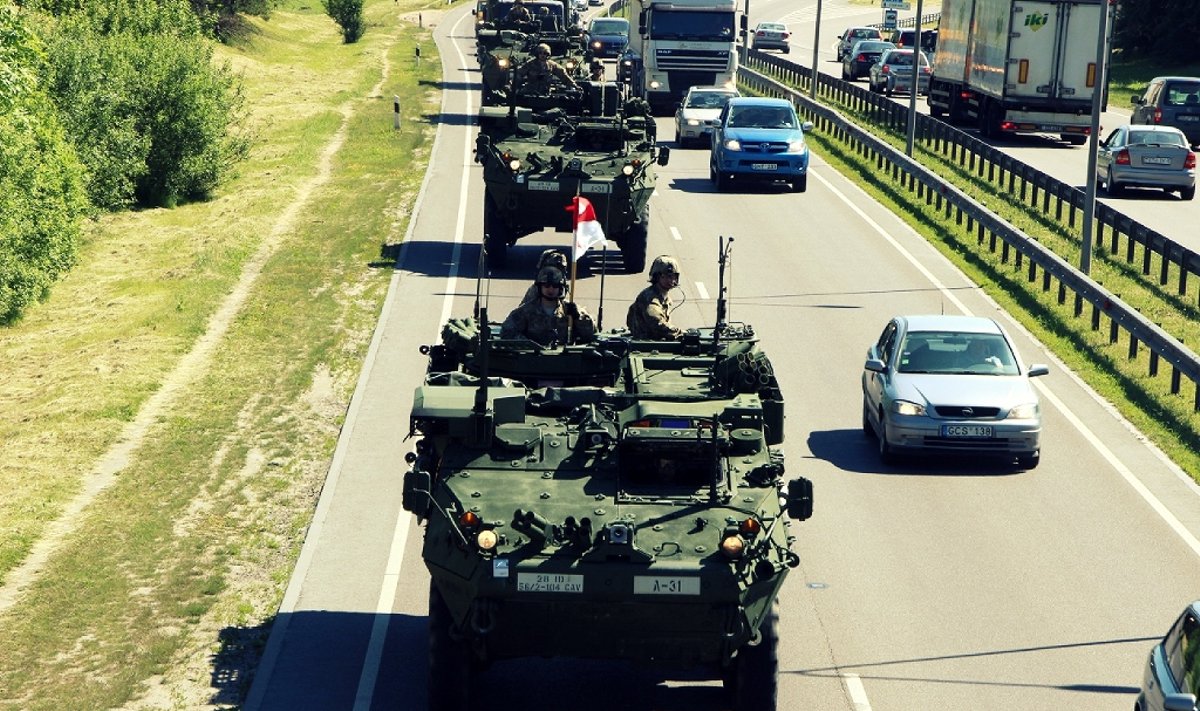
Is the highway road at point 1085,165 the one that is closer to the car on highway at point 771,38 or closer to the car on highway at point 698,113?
the car on highway at point 771,38

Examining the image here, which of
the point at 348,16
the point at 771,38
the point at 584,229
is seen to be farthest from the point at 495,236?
the point at 348,16

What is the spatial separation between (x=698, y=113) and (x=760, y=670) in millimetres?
38310

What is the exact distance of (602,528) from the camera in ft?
39.9

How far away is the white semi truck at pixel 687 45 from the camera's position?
56000mm

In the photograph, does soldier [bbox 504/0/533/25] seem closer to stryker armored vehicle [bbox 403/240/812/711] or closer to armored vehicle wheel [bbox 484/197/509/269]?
armored vehicle wheel [bbox 484/197/509/269]

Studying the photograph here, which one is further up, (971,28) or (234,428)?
(971,28)

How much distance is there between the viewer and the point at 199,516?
1873cm

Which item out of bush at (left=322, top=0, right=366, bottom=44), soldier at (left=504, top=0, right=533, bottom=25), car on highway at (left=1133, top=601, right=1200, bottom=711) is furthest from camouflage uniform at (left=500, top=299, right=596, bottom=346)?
bush at (left=322, top=0, right=366, bottom=44)

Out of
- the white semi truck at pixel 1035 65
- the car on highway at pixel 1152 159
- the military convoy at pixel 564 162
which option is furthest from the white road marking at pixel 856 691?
the white semi truck at pixel 1035 65

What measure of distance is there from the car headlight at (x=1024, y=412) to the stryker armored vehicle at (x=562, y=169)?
33.4 feet

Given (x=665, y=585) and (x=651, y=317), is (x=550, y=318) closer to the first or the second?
(x=651, y=317)

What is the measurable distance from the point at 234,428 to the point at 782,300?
34.7ft

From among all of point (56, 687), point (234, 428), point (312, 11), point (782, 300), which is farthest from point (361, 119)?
point (312, 11)

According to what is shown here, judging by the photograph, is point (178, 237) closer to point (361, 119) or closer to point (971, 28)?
→ point (361, 119)
